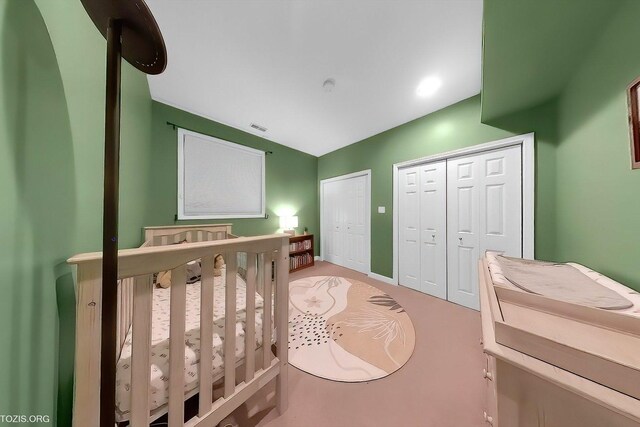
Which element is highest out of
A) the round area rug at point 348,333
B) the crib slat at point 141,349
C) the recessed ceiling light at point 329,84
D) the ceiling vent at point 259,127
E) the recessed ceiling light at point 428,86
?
the ceiling vent at point 259,127

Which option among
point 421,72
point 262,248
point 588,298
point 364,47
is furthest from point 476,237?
point 262,248

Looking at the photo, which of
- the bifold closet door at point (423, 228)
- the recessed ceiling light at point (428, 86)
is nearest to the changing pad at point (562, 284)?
the bifold closet door at point (423, 228)

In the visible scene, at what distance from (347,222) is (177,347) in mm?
3267

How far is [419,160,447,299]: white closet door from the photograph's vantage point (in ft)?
8.11

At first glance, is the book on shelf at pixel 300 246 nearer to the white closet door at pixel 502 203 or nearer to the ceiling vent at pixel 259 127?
the ceiling vent at pixel 259 127

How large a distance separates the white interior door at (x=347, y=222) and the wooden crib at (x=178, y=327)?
258 centimetres

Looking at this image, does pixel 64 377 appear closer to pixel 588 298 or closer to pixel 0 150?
pixel 0 150

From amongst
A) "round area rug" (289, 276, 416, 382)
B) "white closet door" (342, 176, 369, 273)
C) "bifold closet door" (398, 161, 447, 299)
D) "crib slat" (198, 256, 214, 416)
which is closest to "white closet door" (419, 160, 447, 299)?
"bifold closet door" (398, 161, 447, 299)

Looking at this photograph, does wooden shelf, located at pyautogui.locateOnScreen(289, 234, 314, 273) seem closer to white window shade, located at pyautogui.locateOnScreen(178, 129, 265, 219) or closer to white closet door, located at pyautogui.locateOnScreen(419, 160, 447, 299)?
white window shade, located at pyautogui.locateOnScreen(178, 129, 265, 219)

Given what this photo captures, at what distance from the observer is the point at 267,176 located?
3.45 meters

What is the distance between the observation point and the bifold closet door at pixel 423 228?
2.49 metres

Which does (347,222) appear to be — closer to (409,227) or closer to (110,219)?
(409,227)

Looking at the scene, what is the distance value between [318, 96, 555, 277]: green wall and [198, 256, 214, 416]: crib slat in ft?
8.89

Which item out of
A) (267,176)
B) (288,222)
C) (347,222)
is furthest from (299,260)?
(267,176)
